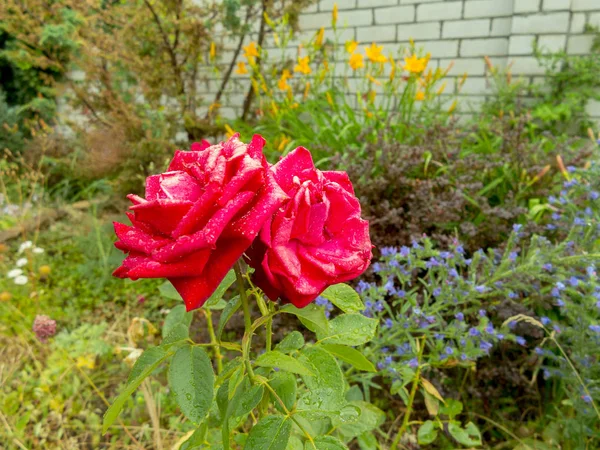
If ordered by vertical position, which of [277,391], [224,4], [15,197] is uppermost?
[224,4]

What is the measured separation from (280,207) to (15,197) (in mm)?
4912

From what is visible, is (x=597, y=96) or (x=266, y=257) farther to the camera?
(x=597, y=96)

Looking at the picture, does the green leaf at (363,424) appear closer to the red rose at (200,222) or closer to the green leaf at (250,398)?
the green leaf at (250,398)

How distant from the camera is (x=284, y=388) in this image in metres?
0.65

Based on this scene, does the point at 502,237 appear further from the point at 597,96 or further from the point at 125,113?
the point at 125,113

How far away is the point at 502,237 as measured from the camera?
2086 mm

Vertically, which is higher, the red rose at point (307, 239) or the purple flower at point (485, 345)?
the red rose at point (307, 239)

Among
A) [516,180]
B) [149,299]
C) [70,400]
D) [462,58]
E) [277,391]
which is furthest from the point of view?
[462,58]

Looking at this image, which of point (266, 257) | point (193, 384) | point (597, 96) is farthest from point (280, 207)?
point (597, 96)

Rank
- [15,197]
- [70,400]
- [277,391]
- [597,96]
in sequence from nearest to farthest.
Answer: [277,391] < [70,400] < [597,96] < [15,197]

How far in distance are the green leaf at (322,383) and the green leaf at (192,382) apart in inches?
5.7

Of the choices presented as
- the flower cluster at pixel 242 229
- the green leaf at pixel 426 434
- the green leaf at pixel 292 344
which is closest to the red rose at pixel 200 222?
the flower cluster at pixel 242 229

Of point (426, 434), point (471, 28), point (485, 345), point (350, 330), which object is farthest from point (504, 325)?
point (471, 28)

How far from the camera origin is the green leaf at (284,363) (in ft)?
1.86
